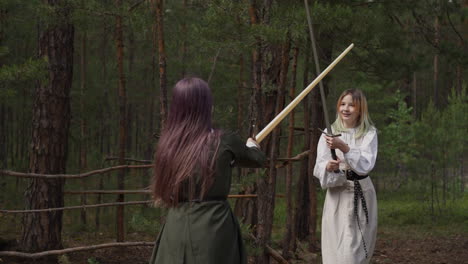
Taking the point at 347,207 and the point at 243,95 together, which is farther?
the point at 243,95

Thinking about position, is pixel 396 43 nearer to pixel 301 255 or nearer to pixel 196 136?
pixel 301 255

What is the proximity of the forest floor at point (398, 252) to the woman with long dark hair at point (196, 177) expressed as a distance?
4048 mm

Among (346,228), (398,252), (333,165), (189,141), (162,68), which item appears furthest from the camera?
(398,252)

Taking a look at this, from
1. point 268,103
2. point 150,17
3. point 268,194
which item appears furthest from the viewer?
point 150,17

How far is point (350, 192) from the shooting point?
4.73 metres

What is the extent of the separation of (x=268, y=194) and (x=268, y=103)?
3.79 ft

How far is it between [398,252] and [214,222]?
8.97 m

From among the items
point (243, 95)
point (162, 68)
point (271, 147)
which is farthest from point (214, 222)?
point (243, 95)

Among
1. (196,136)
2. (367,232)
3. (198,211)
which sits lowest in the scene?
(367,232)

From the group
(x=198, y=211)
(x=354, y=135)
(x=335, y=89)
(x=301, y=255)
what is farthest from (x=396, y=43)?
(x=335, y=89)

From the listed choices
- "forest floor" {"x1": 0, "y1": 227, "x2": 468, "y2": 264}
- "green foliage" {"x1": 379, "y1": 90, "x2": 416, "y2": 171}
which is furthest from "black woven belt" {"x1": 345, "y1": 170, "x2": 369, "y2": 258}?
"green foliage" {"x1": 379, "y1": 90, "x2": 416, "y2": 171}

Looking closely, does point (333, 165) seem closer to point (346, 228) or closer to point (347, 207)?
point (347, 207)

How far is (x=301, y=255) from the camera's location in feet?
33.3

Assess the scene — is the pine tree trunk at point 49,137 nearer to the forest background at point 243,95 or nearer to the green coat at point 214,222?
the forest background at point 243,95
